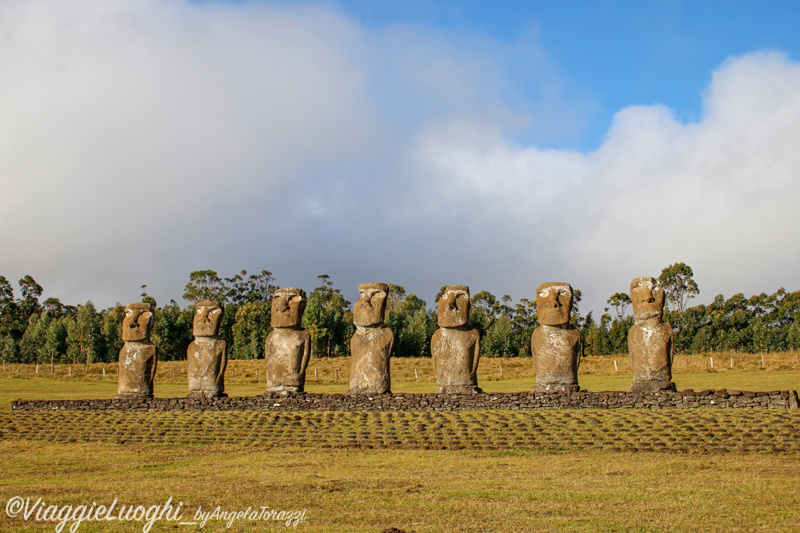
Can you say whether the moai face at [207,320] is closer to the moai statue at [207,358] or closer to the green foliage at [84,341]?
the moai statue at [207,358]

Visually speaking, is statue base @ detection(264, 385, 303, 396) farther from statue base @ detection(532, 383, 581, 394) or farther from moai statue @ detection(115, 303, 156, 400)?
statue base @ detection(532, 383, 581, 394)

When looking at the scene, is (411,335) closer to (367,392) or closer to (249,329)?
(249,329)

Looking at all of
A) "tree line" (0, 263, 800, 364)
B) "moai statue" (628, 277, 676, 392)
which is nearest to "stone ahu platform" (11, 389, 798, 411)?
"moai statue" (628, 277, 676, 392)

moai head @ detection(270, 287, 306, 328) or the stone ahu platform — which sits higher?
moai head @ detection(270, 287, 306, 328)

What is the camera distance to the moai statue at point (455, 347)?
19.1 m

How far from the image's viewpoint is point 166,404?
67.6 feet

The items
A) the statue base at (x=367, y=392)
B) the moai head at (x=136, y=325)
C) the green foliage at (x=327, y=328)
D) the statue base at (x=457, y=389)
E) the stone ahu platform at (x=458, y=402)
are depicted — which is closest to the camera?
the stone ahu platform at (x=458, y=402)

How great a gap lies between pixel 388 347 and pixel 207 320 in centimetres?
586

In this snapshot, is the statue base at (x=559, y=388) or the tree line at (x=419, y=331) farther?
the tree line at (x=419, y=331)

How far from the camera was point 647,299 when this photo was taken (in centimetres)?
1844

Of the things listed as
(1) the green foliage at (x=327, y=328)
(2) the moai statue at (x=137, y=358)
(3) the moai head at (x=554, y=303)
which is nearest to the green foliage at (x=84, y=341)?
(1) the green foliage at (x=327, y=328)

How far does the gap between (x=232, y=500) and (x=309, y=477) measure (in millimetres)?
1816

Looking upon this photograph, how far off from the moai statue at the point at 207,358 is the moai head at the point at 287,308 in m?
2.07

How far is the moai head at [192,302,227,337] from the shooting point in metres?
21.5
